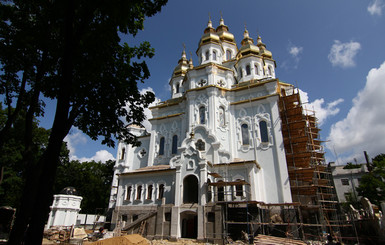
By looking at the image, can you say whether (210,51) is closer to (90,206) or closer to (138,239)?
(138,239)

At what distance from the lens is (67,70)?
6.69m

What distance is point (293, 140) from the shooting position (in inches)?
858

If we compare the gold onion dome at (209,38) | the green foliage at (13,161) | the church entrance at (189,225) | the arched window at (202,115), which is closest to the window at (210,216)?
the church entrance at (189,225)

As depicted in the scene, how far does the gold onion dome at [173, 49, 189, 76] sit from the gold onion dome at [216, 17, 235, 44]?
6.29 meters

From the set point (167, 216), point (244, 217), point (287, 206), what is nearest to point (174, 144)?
point (167, 216)

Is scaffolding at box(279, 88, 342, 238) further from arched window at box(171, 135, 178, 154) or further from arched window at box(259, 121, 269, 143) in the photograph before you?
arched window at box(171, 135, 178, 154)

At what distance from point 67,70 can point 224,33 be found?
96.1ft

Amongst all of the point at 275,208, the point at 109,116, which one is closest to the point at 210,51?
the point at 275,208

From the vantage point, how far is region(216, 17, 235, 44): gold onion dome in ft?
107

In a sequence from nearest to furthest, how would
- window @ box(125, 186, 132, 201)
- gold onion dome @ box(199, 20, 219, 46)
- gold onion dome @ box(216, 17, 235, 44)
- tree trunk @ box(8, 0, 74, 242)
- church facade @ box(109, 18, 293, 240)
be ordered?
tree trunk @ box(8, 0, 74, 242), church facade @ box(109, 18, 293, 240), window @ box(125, 186, 132, 201), gold onion dome @ box(199, 20, 219, 46), gold onion dome @ box(216, 17, 235, 44)

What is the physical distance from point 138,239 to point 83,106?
692 cm

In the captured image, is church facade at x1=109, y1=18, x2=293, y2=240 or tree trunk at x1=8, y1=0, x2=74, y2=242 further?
church facade at x1=109, y1=18, x2=293, y2=240

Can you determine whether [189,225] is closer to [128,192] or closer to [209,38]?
[128,192]

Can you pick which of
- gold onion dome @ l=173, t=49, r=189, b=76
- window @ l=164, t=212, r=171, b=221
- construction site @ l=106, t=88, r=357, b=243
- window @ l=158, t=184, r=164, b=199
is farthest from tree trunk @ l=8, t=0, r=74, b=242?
gold onion dome @ l=173, t=49, r=189, b=76
